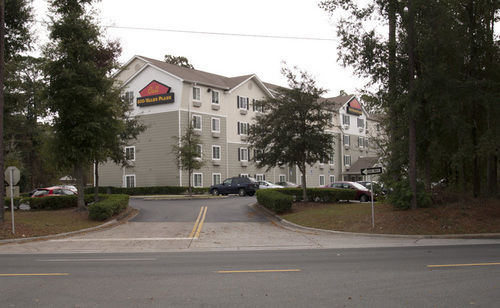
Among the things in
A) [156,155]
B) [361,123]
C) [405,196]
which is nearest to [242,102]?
[156,155]

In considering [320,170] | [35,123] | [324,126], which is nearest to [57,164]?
[324,126]

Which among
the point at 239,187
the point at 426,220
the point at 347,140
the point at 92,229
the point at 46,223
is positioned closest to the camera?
the point at 426,220

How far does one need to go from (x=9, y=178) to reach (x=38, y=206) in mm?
8925

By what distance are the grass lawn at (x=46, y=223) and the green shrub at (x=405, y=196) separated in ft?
43.8

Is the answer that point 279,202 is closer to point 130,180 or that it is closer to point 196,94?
point 196,94

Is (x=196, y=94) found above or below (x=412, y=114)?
above

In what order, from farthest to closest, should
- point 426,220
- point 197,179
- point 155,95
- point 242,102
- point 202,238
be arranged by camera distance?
point 242,102, point 155,95, point 197,179, point 426,220, point 202,238

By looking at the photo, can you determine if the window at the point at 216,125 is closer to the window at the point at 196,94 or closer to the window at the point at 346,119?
the window at the point at 196,94

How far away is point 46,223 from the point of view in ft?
69.0

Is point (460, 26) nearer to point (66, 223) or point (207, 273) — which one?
point (207, 273)

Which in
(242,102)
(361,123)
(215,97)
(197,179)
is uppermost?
(215,97)

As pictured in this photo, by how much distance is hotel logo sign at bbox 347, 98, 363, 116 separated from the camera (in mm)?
70281

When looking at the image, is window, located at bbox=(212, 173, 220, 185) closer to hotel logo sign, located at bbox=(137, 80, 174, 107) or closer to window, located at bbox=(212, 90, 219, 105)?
window, located at bbox=(212, 90, 219, 105)

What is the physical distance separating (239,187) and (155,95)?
47.6ft
